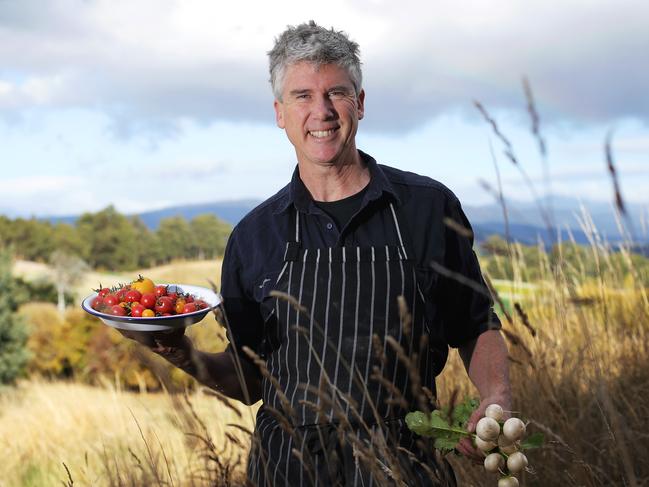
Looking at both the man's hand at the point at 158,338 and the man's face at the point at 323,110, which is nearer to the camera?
the man's hand at the point at 158,338

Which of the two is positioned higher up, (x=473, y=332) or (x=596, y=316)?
(x=473, y=332)

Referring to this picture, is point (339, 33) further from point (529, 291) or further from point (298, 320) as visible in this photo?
point (529, 291)

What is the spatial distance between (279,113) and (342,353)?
3.13 ft

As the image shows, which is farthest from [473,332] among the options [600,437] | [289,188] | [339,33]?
[600,437]

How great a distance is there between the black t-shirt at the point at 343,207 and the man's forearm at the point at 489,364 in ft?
2.01

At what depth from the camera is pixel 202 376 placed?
2445mm

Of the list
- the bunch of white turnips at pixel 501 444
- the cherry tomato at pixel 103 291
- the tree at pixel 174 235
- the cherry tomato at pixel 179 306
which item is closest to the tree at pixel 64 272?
the tree at pixel 174 235

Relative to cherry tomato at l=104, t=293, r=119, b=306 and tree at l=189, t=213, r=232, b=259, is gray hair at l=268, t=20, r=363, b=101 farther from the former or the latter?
tree at l=189, t=213, r=232, b=259

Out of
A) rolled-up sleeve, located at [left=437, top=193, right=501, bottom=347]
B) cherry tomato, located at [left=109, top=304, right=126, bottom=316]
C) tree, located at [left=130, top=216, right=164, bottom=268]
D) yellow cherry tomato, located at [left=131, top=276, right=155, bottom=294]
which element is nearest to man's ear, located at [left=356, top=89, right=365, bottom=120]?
rolled-up sleeve, located at [left=437, top=193, right=501, bottom=347]

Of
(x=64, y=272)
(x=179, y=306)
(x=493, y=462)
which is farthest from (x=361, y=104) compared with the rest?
(x=64, y=272)

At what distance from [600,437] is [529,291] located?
300 cm

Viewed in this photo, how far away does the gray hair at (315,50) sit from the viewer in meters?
2.65

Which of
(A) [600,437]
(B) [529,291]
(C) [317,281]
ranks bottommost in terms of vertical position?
(A) [600,437]

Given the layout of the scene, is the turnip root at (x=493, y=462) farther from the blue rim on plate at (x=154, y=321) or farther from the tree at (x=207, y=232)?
the tree at (x=207, y=232)
